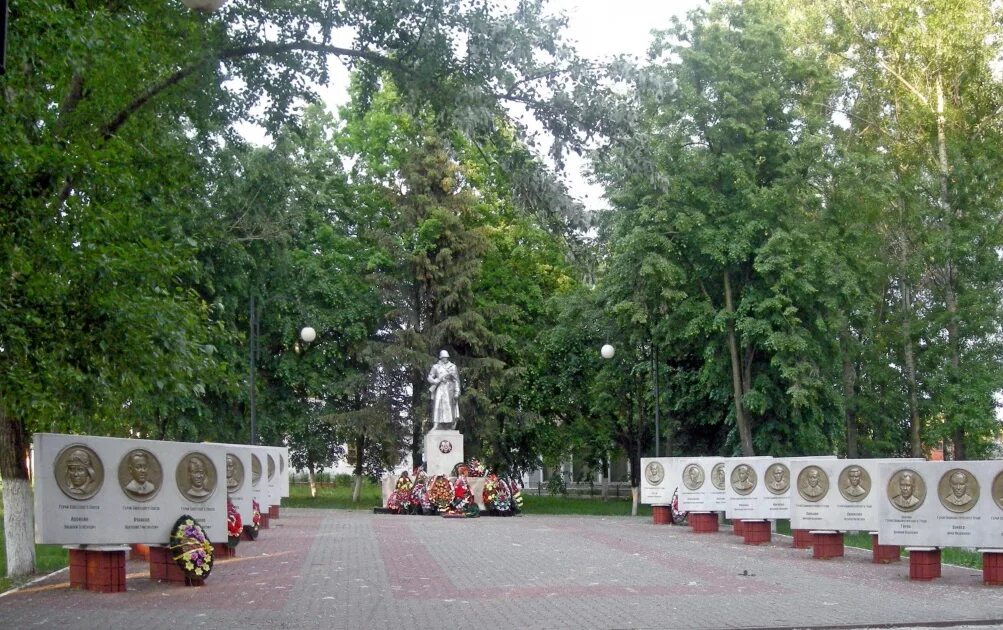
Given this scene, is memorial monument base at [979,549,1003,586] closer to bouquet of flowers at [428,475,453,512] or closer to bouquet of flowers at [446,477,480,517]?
bouquet of flowers at [446,477,480,517]

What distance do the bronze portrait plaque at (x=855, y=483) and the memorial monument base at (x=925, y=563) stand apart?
3.35m

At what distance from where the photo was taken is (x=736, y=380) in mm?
32406

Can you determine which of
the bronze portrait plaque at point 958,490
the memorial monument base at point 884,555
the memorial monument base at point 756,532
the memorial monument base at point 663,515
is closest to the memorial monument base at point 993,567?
the bronze portrait plaque at point 958,490

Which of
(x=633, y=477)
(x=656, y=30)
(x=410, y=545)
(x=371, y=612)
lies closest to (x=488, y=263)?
(x=633, y=477)

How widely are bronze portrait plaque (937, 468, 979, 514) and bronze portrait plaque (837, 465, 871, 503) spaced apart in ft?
12.0

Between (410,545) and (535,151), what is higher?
(535,151)

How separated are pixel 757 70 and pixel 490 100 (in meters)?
22.9

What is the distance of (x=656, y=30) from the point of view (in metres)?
34.1

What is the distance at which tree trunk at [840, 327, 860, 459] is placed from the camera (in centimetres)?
3362

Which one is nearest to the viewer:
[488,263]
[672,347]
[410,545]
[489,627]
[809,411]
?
[489,627]

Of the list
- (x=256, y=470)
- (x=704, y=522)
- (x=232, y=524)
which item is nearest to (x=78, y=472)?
(x=232, y=524)

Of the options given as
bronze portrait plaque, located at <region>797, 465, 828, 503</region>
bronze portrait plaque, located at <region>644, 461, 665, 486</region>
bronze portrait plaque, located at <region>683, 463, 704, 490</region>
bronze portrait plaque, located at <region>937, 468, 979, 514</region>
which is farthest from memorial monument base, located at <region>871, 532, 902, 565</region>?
bronze portrait plaque, located at <region>644, 461, 665, 486</region>

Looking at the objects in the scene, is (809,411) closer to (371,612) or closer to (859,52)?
(859,52)

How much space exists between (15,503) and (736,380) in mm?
20703
